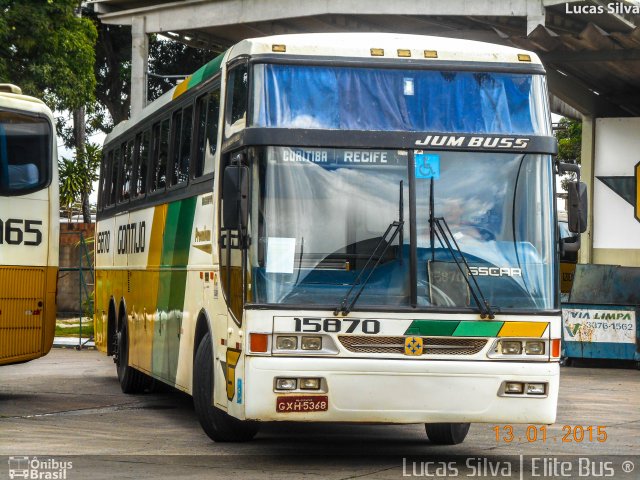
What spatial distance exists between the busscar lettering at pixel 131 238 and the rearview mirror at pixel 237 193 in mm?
5397

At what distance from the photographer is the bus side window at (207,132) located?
38.7 feet

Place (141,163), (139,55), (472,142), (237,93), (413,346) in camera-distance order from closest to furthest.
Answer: (413,346)
(472,142)
(237,93)
(141,163)
(139,55)

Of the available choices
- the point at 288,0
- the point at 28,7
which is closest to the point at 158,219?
the point at 288,0

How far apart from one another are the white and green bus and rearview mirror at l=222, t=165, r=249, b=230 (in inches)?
→ 0.5

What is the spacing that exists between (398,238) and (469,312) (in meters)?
0.75

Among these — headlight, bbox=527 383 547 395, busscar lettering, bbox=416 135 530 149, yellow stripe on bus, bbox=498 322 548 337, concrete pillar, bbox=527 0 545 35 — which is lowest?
headlight, bbox=527 383 547 395

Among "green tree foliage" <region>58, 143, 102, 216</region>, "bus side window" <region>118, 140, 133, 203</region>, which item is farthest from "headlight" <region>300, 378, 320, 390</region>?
"green tree foliage" <region>58, 143, 102, 216</region>

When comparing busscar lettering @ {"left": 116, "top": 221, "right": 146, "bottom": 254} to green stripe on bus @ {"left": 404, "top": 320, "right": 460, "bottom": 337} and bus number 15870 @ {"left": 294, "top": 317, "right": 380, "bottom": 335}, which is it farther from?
green stripe on bus @ {"left": 404, "top": 320, "right": 460, "bottom": 337}

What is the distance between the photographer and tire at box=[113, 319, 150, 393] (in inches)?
655

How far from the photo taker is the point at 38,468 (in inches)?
394

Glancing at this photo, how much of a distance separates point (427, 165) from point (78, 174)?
3239cm

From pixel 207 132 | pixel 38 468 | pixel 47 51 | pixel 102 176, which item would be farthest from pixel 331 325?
pixel 47 51

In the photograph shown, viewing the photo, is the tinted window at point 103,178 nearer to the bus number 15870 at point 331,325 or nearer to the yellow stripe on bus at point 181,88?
the yellow stripe on bus at point 181,88

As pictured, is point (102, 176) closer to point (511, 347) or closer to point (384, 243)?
point (384, 243)
